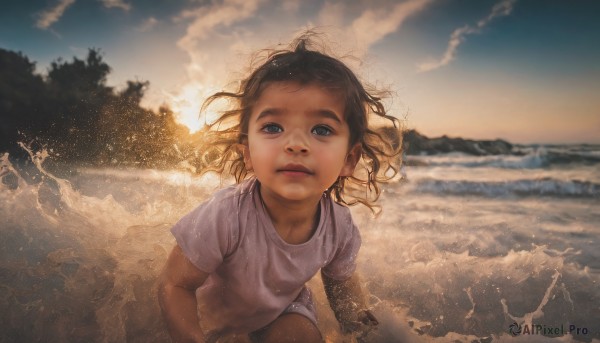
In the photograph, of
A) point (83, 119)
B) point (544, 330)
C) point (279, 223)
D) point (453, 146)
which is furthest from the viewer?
point (453, 146)

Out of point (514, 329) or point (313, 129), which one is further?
point (514, 329)

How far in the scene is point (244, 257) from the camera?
6.16 ft

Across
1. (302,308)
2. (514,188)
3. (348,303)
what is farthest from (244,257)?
(514,188)

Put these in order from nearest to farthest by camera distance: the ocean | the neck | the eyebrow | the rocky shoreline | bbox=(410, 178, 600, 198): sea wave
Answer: the eyebrow
the neck
the ocean
bbox=(410, 178, 600, 198): sea wave
the rocky shoreline

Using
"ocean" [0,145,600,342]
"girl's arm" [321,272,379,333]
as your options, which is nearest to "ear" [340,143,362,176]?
"girl's arm" [321,272,379,333]

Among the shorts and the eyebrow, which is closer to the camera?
the eyebrow

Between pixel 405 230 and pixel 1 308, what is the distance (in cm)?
352

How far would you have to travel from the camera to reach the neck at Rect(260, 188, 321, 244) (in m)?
2.00

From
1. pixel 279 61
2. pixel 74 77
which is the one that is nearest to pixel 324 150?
pixel 279 61

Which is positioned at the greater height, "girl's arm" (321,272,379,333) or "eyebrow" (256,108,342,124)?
"eyebrow" (256,108,342,124)

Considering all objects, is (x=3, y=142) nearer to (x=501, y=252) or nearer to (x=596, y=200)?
(x=501, y=252)

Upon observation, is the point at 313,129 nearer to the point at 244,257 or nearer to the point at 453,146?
the point at 244,257

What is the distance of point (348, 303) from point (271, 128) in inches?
44.5

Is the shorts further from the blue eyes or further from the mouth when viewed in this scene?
the blue eyes
